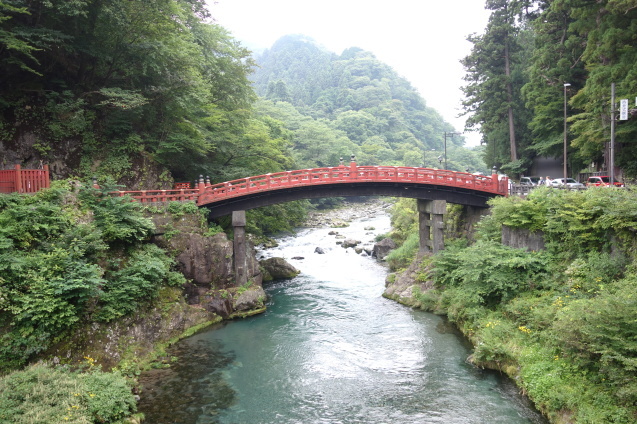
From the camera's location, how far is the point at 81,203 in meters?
17.7

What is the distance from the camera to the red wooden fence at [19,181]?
16.4 m

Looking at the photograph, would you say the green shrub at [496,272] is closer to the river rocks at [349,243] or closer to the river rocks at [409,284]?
the river rocks at [409,284]

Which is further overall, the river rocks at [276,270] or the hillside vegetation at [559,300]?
the river rocks at [276,270]

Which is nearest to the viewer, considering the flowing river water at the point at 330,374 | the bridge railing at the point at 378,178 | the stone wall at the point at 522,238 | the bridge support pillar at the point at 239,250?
the flowing river water at the point at 330,374

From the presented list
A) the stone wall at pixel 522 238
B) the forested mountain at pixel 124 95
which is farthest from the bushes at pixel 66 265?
the stone wall at pixel 522 238

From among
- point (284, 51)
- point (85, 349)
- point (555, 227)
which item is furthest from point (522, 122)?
point (284, 51)

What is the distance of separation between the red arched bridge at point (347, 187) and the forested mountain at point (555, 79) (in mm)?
6458

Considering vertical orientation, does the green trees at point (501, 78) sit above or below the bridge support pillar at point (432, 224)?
above

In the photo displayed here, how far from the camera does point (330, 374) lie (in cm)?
Answer: 1509

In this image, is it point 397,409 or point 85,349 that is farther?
point 85,349

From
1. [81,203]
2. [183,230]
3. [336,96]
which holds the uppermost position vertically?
[336,96]

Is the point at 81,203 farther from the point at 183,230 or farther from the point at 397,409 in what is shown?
the point at 397,409

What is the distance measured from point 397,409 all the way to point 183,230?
45.2 ft

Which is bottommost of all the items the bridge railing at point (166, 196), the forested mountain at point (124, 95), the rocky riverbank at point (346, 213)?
the rocky riverbank at point (346, 213)
